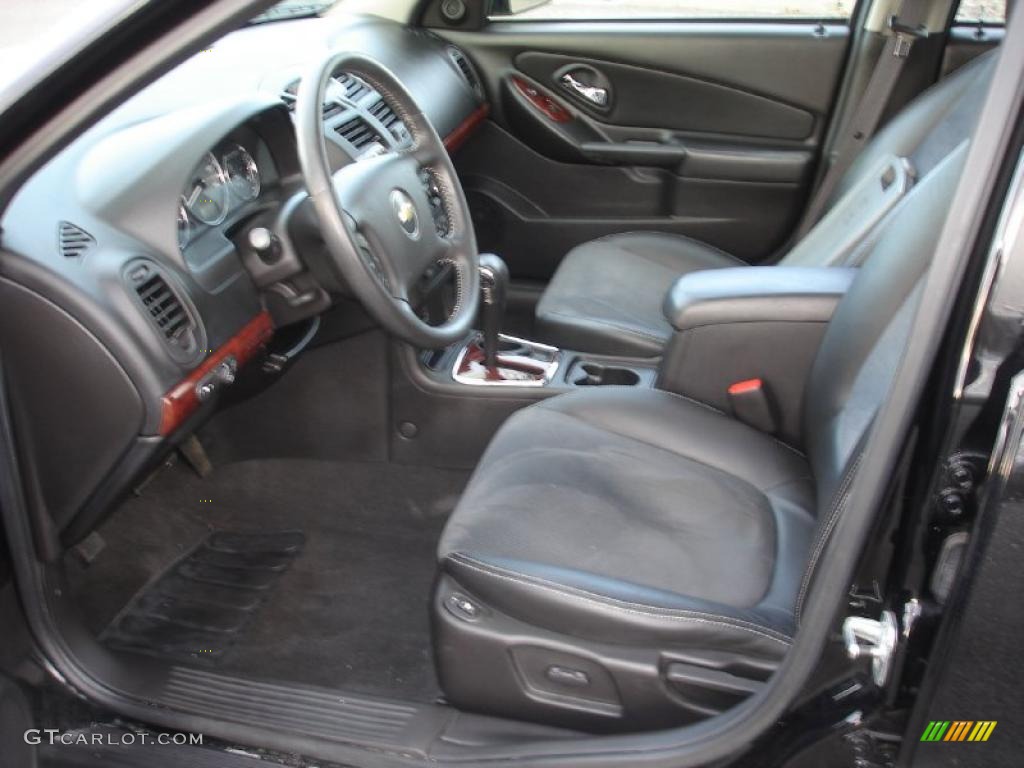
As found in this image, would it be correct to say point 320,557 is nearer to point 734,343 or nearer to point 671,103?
point 734,343

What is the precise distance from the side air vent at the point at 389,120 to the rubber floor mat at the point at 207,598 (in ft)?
2.82

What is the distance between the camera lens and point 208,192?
1552mm

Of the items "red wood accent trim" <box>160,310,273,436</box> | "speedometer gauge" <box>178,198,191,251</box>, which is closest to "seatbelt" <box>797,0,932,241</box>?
"red wood accent trim" <box>160,310,273,436</box>

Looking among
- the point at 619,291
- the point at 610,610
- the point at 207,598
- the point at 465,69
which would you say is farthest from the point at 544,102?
the point at 610,610

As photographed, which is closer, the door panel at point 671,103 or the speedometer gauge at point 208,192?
the speedometer gauge at point 208,192

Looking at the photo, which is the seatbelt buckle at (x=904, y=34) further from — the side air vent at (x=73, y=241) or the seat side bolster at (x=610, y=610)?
the side air vent at (x=73, y=241)

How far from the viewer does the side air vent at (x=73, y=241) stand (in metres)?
1.28

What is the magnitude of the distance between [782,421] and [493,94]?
4.95ft

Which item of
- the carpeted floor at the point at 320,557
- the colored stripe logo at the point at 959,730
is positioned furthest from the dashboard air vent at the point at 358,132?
the colored stripe logo at the point at 959,730

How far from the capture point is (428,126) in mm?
1761

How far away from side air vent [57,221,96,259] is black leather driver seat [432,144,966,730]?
616 mm

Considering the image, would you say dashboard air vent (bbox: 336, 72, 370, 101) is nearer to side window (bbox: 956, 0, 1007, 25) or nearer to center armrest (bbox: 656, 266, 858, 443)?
center armrest (bbox: 656, 266, 858, 443)

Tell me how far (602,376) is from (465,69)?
110 centimetres

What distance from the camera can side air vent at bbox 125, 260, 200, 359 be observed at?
52.6 inches
